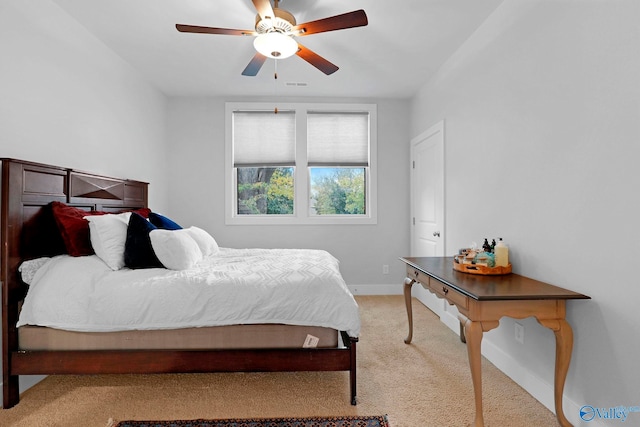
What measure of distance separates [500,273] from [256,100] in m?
3.55

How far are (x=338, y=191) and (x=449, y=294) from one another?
2776 millimetres

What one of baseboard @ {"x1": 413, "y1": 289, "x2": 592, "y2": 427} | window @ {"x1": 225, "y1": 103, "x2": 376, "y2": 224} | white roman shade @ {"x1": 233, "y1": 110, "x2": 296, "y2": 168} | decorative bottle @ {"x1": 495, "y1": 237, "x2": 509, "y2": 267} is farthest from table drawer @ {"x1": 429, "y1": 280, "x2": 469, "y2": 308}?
white roman shade @ {"x1": 233, "y1": 110, "x2": 296, "y2": 168}

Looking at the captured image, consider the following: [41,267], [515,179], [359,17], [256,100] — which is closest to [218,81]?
[256,100]

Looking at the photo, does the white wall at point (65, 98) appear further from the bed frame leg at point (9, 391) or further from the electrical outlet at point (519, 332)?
the electrical outlet at point (519, 332)

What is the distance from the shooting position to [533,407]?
6.61 ft

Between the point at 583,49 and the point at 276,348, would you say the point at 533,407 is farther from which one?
the point at 583,49

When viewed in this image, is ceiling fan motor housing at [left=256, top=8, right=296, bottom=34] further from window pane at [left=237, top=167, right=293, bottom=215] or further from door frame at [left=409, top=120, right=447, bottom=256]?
window pane at [left=237, top=167, right=293, bottom=215]

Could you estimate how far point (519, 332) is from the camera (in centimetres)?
230

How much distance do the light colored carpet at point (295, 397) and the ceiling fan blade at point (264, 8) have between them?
239cm

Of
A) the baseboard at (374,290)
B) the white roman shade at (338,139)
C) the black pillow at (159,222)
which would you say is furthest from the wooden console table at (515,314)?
the white roman shade at (338,139)

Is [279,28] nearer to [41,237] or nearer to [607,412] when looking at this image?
[41,237]

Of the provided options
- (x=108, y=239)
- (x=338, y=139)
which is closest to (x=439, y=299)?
(x=338, y=139)

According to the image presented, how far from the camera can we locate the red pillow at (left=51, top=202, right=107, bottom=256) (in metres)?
2.23

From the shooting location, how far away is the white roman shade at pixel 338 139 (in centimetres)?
458
